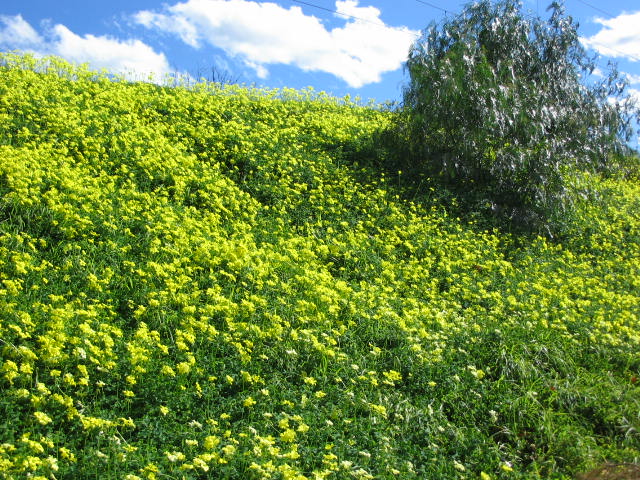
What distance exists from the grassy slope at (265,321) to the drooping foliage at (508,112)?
1.05m

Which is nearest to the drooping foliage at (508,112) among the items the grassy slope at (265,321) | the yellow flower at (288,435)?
the grassy slope at (265,321)

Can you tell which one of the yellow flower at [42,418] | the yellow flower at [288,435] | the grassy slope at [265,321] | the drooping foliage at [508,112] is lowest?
the yellow flower at [42,418]

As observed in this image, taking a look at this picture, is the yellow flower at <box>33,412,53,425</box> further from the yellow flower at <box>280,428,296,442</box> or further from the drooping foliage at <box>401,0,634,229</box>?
the drooping foliage at <box>401,0,634,229</box>

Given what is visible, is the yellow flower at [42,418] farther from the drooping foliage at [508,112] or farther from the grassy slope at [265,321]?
the drooping foliage at [508,112]

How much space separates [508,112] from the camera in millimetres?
9344

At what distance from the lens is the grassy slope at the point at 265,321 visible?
3.67 m

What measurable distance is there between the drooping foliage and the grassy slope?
1.05 meters

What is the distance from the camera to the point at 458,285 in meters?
7.05

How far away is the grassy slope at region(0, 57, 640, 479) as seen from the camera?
367 centimetres

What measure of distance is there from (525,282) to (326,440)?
4.54 meters

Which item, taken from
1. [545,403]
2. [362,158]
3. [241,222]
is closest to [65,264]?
[241,222]

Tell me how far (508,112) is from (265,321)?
6.32 m

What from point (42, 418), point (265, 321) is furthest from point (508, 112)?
point (42, 418)

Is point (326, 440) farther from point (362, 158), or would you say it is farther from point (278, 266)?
point (362, 158)
